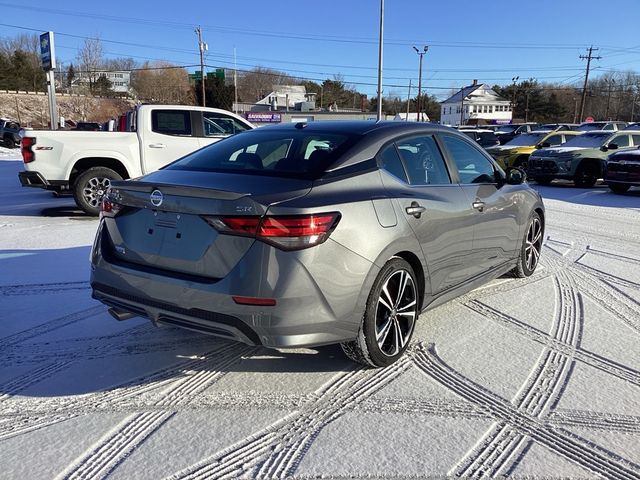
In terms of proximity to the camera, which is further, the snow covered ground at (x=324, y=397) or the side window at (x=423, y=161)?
the side window at (x=423, y=161)

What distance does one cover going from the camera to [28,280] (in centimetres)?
527

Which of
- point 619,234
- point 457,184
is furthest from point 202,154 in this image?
point 619,234

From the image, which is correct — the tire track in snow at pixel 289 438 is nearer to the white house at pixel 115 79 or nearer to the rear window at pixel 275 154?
the rear window at pixel 275 154

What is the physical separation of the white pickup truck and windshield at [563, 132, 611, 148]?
38.1 ft

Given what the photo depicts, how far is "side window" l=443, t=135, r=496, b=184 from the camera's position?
4512 mm

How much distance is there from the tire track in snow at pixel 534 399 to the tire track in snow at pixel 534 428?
0.21ft

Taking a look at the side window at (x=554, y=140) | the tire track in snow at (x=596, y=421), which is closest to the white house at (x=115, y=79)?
the side window at (x=554, y=140)

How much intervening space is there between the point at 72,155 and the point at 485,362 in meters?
7.75

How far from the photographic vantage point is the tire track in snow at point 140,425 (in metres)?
2.46

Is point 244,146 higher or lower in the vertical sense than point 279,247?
higher

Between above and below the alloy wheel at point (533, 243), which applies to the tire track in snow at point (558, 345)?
below

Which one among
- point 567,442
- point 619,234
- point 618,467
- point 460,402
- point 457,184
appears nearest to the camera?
point 618,467

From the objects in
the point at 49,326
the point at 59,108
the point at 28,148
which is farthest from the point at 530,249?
the point at 59,108

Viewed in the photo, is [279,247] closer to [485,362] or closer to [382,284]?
[382,284]
